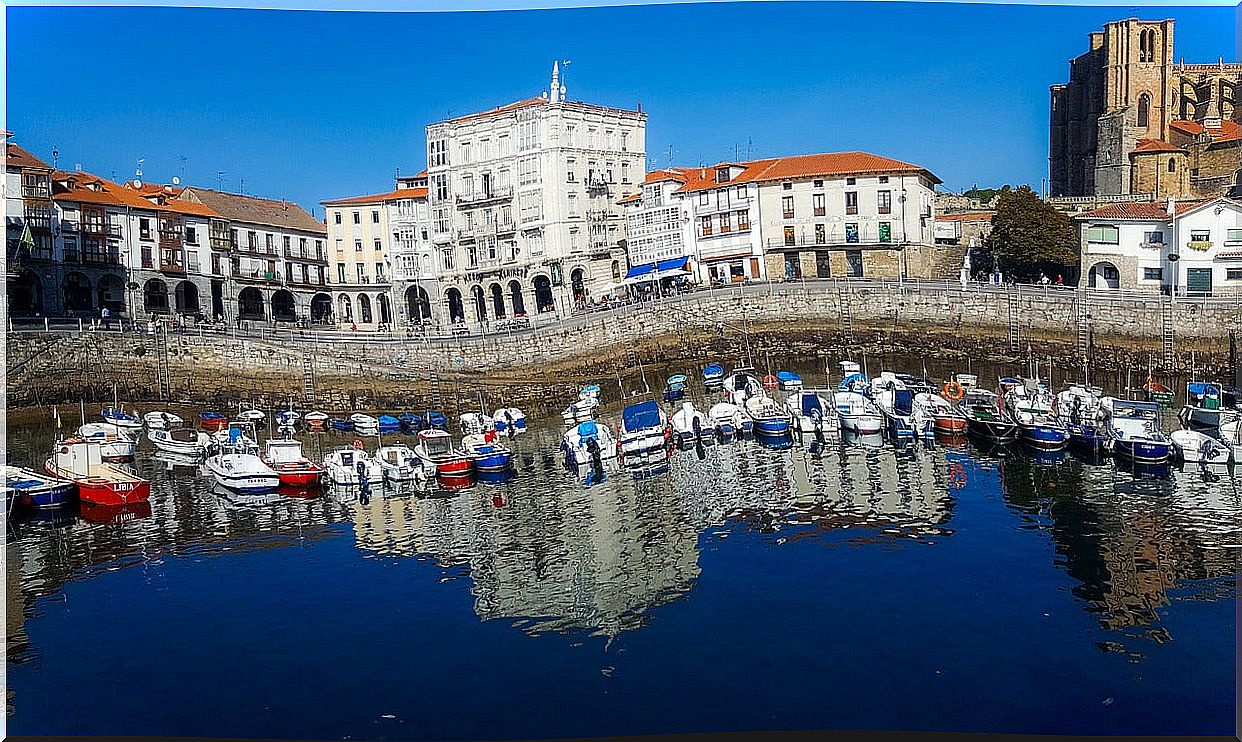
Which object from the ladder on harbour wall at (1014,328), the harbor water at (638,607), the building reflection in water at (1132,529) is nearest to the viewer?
the harbor water at (638,607)

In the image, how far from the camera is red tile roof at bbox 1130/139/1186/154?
21.4 metres

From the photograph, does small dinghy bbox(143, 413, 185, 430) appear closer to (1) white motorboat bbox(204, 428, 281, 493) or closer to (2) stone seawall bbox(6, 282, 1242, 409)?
(2) stone seawall bbox(6, 282, 1242, 409)

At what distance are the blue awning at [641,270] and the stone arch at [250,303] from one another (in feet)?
18.0

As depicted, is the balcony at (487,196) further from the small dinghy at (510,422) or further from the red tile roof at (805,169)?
the small dinghy at (510,422)

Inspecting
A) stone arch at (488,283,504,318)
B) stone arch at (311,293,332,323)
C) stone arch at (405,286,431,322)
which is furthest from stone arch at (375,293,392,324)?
stone arch at (488,283,504,318)

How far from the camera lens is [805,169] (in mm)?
19016

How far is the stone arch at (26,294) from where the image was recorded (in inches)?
664

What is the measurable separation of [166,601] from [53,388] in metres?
6.70

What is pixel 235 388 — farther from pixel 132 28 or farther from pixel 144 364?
pixel 132 28

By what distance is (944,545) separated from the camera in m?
13.6

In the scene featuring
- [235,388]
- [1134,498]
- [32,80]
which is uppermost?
[32,80]

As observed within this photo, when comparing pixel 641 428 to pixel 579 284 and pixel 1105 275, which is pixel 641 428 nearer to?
pixel 579 284

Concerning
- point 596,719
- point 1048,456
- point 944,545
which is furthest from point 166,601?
point 1048,456

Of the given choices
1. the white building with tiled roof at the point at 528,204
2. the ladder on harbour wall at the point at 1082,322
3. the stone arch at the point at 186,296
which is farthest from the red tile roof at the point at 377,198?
the ladder on harbour wall at the point at 1082,322
